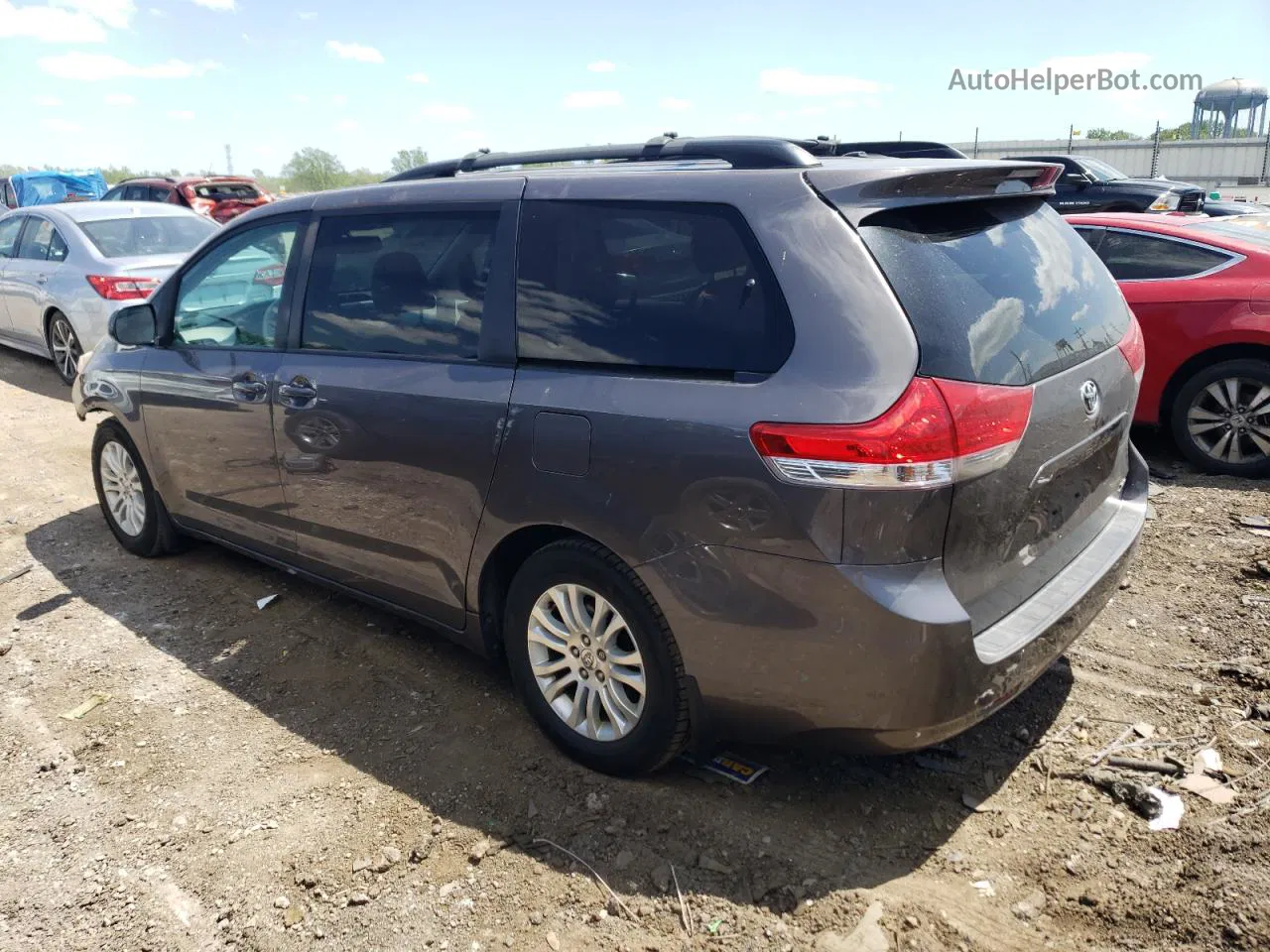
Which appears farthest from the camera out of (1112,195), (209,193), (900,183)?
(209,193)

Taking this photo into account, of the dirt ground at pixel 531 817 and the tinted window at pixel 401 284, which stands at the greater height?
the tinted window at pixel 401 284

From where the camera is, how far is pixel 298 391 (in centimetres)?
382

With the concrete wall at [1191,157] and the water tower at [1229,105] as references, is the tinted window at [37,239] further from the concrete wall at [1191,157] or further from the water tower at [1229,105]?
the water tower at [1229,105]

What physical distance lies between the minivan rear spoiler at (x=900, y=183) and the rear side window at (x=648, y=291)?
0.86 feet

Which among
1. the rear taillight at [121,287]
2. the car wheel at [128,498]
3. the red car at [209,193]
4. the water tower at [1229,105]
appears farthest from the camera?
the water tower at [1229,105]

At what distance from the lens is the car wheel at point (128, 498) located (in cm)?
505

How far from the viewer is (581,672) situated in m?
3.13

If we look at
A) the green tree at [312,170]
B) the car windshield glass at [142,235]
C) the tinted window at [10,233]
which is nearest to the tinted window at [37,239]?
the tinted window at [10,233]

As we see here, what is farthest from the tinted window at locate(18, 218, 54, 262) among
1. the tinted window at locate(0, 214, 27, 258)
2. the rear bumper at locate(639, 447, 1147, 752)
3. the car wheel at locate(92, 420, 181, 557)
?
the rear bumper at locate(639, 447, 1147, 752)

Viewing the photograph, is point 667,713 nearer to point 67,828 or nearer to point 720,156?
point 720,156

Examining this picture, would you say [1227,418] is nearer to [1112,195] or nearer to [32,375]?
[1112,195]

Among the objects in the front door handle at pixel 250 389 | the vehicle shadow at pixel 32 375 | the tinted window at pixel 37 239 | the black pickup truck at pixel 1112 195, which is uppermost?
the black pickup truck at pixel 1112 195

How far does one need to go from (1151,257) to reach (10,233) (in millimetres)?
10852

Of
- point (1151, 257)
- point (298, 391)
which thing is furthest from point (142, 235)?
point (1151, 257)
